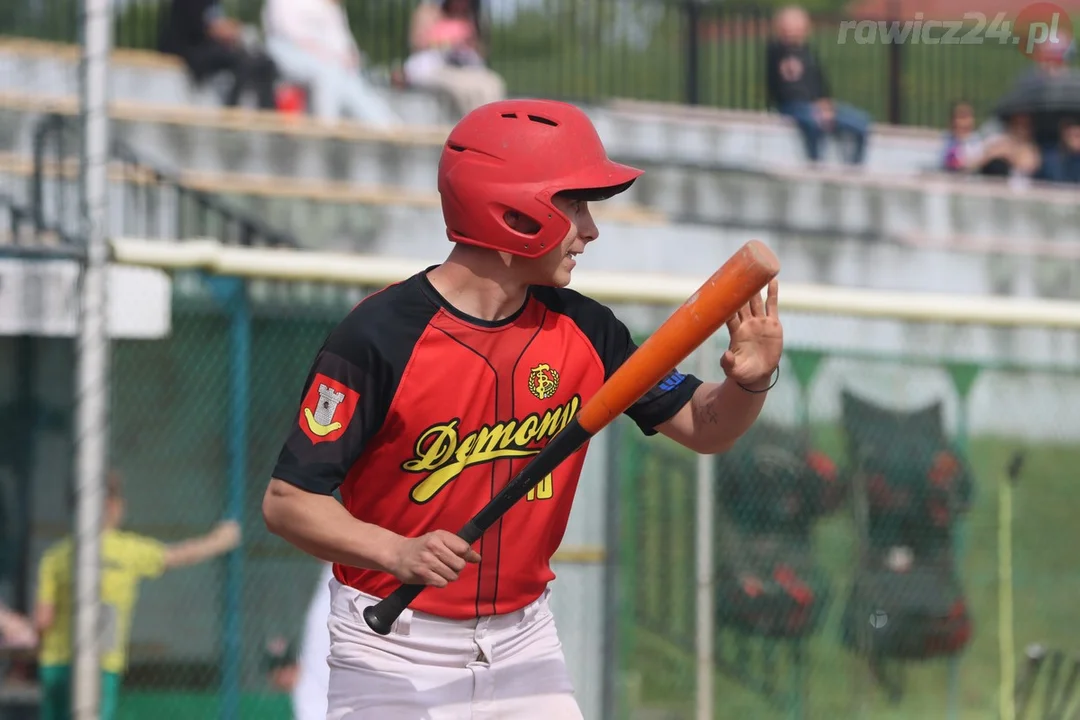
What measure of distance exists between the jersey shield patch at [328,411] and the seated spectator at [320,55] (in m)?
7.65

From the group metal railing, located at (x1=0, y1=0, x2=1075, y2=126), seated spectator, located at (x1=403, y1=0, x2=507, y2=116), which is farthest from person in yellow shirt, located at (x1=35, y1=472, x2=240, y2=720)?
metal railing, located at (x1=0, y1=0, x2=1075, y2=126)

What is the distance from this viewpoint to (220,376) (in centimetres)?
720

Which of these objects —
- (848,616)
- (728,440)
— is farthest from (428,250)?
(728,440)

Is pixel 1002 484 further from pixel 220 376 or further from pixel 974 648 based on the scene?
pixel 220 376

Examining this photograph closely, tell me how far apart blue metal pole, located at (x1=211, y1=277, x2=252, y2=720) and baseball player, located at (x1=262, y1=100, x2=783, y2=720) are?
11.6 feet

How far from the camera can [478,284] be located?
11.6 ft

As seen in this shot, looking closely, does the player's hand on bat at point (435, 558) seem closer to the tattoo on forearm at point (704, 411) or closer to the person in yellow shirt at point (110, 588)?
the tattoo on forearm at point (704, 411)

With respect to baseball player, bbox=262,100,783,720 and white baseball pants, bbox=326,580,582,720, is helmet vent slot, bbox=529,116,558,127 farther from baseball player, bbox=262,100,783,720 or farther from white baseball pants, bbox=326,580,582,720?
white baseball pants, bbox=326,580,582,720

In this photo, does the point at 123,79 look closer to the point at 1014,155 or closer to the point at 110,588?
the point at 110,588

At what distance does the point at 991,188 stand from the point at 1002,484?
524 cm

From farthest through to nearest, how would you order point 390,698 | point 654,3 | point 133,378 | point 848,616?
point 654,3 → point 848,616 → point 133,378 → point 390,698

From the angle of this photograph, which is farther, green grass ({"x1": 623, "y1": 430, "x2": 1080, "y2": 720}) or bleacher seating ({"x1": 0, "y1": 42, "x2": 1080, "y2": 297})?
bleacher seating ({"x1": 0, "y1": 42, "x2": 1080, "y2": 297})

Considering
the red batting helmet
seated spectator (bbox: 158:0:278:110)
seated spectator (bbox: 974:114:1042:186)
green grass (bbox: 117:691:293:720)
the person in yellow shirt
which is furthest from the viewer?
seated spectator (bbox: 974:114:1042:186)

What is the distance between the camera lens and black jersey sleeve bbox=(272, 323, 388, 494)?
3262 millimetres
